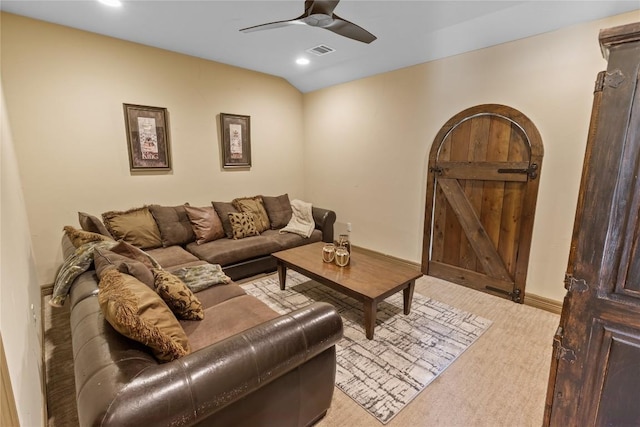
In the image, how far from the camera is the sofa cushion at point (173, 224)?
11.0ft

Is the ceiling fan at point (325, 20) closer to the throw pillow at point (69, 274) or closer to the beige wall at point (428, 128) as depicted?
the beige wall at point (428, 128)

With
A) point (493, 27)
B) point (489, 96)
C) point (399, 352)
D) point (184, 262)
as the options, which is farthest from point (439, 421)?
point (493, 27)

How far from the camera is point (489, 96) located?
2982mm

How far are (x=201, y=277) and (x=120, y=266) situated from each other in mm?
873

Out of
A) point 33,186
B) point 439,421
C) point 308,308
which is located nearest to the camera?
point 308,308

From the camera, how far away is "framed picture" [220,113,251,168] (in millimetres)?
4098

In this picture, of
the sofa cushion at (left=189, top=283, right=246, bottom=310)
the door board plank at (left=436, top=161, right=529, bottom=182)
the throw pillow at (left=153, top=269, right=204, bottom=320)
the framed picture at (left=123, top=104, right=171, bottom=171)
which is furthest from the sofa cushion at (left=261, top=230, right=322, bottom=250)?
the throw pillow at (left=153, top=269, right=204, bottom=320)

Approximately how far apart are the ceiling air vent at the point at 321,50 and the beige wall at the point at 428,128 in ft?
2.63

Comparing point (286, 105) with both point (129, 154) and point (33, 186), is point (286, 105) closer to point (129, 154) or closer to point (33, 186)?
point (129, 154)

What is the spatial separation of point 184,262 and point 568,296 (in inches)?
115

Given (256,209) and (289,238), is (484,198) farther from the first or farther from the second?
(256,209)

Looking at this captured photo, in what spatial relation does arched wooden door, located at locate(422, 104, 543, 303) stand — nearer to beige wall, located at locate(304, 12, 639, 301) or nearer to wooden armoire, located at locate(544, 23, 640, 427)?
beige wall, located at locate(304, 12, 639, 301)

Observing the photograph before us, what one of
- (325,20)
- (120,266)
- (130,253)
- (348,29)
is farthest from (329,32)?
(120,266)

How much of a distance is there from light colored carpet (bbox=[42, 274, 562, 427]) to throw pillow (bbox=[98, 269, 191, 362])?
3.02 ft
